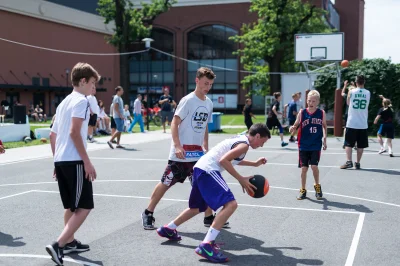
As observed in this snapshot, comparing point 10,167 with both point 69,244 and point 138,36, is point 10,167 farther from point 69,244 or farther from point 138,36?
point 138,36

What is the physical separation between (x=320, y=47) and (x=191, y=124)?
72.0ft

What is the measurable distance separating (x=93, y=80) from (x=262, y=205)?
3857 millimetres

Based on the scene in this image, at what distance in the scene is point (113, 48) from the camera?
196 ft

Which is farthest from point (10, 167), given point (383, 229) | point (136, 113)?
point (136, 113)

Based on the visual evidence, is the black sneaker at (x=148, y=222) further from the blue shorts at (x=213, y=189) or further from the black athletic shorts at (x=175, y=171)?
the blue shorts at (x=213, y=189)

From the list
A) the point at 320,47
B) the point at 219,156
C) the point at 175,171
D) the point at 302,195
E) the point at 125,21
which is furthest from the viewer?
the point at 125,21

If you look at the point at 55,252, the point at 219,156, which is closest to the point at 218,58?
the point at 219,156

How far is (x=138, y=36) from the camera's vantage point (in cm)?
4578

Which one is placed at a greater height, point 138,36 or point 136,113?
point 138,36

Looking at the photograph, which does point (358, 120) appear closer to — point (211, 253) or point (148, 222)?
point (148, 222)

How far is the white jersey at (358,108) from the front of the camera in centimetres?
1177

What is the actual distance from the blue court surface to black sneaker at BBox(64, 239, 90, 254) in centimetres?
11

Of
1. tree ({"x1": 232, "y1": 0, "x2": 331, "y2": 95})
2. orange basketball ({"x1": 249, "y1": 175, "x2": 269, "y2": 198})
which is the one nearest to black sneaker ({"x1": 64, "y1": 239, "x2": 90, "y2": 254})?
orange basketball ({"x1": 249, "y1": 175, "x2": 269, "y2": 198})

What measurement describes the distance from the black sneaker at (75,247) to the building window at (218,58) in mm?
54756
